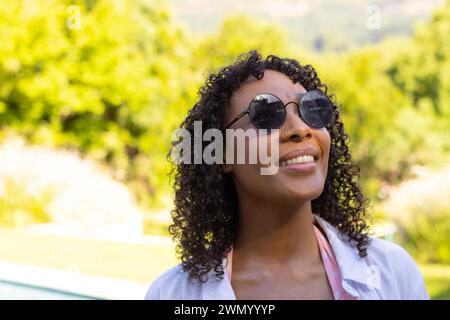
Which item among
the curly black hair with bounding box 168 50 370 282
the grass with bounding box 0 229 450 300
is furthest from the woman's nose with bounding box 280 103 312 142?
the grass with bounding box 0 229 450 300

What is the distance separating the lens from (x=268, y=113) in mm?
1423

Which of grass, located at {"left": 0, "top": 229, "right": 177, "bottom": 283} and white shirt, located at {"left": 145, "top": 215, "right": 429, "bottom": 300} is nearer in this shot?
white shirt, located at {"left": 145, "top": 215, "right": 429, "bottom": 300}

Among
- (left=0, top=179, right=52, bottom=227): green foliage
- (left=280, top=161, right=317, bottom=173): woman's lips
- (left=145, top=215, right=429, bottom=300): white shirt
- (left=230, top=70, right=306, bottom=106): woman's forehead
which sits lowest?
(left=145, top=215, right=429, bottom=300): white shirt

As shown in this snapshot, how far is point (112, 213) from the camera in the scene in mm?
10234

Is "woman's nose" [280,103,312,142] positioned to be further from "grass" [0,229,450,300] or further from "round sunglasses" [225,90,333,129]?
"grass" [0,229,450,300]

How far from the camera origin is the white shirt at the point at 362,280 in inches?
53.9

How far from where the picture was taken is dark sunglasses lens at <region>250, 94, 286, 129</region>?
56.0 inches

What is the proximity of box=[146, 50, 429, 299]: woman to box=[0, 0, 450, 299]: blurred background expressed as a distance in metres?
2.08

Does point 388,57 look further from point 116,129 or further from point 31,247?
point 31,247

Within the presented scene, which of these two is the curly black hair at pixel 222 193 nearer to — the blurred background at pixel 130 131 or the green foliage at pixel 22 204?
the blurred background at pixel 130 131

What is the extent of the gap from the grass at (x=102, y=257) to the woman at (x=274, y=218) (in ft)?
14.8

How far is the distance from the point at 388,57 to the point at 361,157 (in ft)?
24.8

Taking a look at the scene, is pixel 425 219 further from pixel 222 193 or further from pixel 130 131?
pixel 130 131

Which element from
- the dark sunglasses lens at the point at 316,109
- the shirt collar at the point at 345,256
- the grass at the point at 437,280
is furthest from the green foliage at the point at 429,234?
the dark sunglasses lens at the point at 316,109
